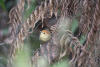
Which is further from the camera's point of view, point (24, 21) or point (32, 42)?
point (32, 42)

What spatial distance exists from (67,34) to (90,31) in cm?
12

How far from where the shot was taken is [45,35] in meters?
1.36

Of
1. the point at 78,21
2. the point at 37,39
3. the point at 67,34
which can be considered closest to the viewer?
the point at 67,34

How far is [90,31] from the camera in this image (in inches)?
47.8

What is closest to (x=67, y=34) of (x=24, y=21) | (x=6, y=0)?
(x=24, y=21)

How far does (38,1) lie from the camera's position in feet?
4.62

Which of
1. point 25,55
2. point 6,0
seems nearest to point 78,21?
point 25,55

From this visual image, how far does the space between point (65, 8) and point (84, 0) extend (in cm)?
10

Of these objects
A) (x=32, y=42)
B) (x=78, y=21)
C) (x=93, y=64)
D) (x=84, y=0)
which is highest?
(x=84, y=0)

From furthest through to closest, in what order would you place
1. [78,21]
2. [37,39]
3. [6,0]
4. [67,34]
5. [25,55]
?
[6,0], [37,39], [78,21], [67,34], [25,55]

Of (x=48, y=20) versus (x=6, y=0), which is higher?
(x=6, y=0)

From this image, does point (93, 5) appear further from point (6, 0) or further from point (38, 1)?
point (6, 0)

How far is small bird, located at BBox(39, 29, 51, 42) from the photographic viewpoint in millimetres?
1345

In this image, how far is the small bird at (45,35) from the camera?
1.35 m
